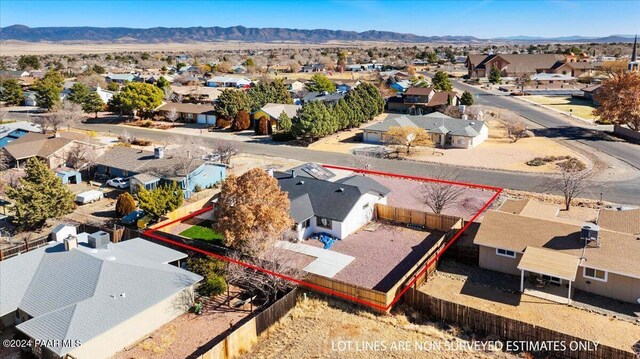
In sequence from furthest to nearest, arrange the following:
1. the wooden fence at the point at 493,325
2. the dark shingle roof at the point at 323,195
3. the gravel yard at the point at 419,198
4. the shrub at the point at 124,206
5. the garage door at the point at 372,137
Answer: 1. the garage door at the point at 372,137
2. the gravel yard at the point at 419,198
3. the shrub at the point at 124,206
4. the dark shingle roof at the point at 323,195
5. the wooden fence at the point at 493,325

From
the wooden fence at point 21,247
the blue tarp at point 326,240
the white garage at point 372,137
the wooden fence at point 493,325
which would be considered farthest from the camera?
the white garage at point 372,137

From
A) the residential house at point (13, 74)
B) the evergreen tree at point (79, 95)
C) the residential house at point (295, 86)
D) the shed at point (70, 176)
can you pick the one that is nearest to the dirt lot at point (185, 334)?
→ the shed at point (70, 176)

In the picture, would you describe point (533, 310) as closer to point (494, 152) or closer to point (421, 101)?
point (494, 152)

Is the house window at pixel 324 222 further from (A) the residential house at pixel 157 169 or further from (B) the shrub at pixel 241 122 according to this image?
(B) the shrub at pixel 241 122

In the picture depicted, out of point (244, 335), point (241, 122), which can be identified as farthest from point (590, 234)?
point (241, 122)

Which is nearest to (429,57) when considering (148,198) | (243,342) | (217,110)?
(217,110)

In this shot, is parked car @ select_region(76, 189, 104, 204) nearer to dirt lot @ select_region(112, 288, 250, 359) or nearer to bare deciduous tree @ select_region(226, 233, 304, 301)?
bare deciduous tree @ select_region(226, 233, 304, 301)

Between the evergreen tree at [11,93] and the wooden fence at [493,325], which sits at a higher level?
the evergreen tree at [11,93]
